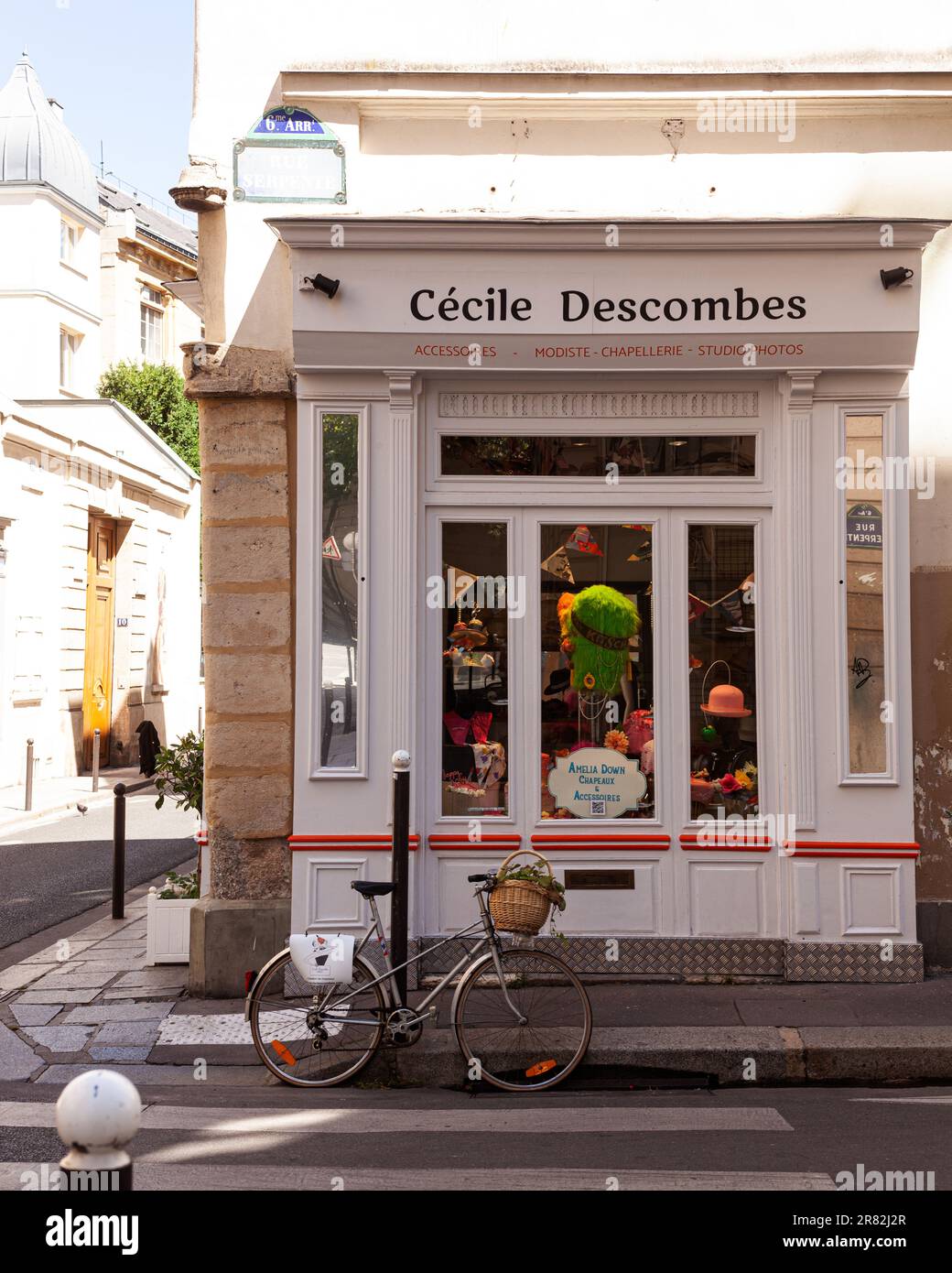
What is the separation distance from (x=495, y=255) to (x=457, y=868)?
11.9 ft

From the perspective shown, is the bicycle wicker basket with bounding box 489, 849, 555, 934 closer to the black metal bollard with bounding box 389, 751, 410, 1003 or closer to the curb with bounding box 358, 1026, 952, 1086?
the black metal bollard with bounding box 389, 751, 410, 1003

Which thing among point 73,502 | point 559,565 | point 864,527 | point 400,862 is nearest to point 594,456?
point 559,565

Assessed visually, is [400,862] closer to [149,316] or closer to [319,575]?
[319,575]

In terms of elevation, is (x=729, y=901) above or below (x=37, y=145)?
below

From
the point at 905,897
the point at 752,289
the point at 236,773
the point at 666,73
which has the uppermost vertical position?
the point at 666,73

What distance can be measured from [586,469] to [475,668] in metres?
1.41

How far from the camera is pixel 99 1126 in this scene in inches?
100.0

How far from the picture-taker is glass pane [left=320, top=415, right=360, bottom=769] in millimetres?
7559

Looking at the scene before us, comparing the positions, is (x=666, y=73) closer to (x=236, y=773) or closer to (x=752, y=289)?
(x=752, y=289)

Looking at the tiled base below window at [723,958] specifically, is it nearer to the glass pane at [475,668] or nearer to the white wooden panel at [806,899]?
the white wooden panel at [806,899]

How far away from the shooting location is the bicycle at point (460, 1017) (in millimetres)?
5980

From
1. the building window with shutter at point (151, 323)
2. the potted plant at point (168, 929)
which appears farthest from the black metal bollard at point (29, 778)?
the building window with shutter at point (151, 323)

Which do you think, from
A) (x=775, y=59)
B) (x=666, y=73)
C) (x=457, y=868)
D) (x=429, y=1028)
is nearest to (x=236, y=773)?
(x=457, y=868)
